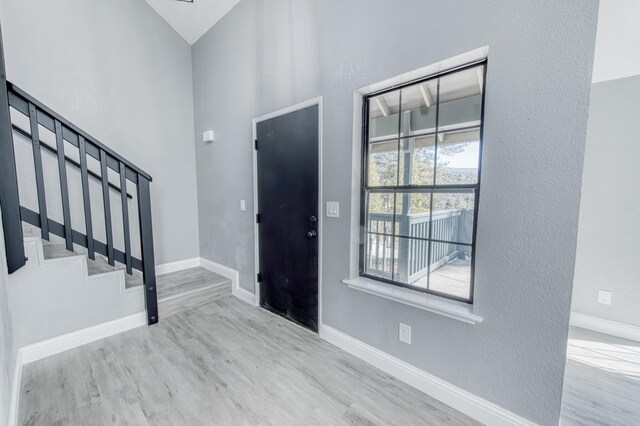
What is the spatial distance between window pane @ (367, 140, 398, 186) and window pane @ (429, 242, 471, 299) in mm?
573

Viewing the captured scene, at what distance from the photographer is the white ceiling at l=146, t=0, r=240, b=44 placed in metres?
2.89

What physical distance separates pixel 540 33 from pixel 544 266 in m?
1.12

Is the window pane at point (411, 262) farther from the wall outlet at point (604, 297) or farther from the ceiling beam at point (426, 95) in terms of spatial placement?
the wall outlet at point (604, 297)

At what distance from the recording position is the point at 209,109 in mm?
3295

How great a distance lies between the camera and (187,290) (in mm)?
2766

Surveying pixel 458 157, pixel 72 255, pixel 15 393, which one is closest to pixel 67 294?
pixel 72 255

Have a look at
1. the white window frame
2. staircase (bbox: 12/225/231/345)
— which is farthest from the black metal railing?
the white window frame

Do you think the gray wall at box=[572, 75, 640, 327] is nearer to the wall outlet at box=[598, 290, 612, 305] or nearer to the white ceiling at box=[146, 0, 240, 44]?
the wall outlet at box=[598, 290, 612, 305]

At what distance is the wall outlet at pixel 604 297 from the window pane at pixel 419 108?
240 cm

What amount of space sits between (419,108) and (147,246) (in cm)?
262

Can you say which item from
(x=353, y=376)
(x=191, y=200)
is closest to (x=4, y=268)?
(x=191, y=200)

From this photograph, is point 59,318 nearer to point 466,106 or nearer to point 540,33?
point 466,106

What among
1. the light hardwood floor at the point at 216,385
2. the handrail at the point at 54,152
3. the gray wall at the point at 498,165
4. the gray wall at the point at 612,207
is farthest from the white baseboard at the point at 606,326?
the handrail at the point at 54,152

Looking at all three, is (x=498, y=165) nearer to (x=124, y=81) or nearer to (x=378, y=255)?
(x=378, y=255)
